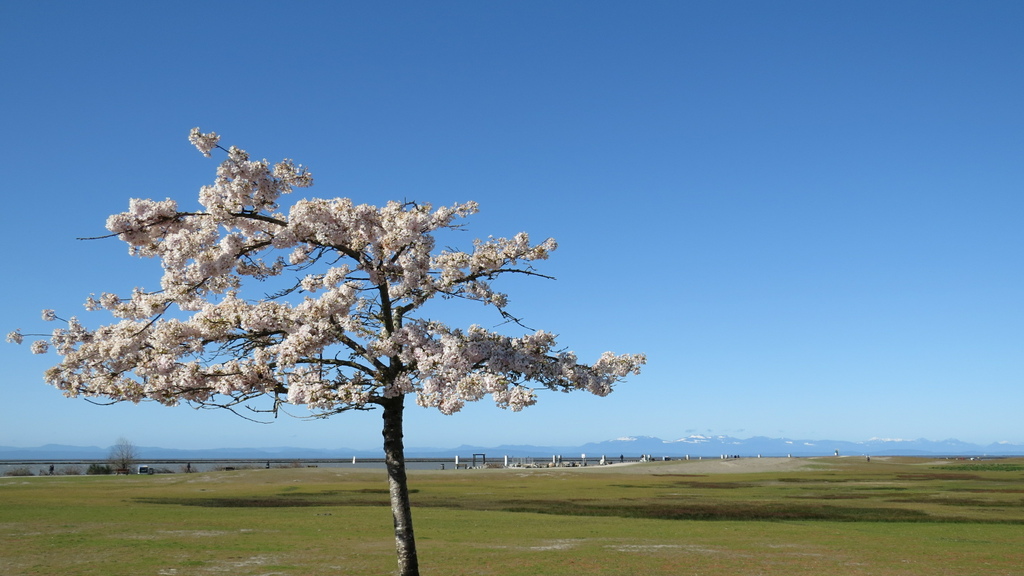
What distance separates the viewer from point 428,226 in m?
17.3

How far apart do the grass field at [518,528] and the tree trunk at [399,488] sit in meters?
7.39

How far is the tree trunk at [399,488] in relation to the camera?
18.3 metres

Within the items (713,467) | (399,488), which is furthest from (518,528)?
(713,467)

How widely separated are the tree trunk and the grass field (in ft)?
24.2

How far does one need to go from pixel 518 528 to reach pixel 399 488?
865 inches

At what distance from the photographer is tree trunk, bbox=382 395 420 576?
18328 mm

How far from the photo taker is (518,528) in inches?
1539

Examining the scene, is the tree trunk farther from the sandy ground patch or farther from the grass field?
the sandy ground patch

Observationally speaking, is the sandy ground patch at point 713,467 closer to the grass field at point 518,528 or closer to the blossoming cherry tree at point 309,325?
the grass field at point 518,528

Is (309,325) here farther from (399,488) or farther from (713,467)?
(713,467)

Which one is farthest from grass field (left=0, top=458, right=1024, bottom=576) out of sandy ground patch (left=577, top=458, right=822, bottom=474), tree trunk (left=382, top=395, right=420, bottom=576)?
sandy ground patch (left=577, top=458, right=822, bottom=474)

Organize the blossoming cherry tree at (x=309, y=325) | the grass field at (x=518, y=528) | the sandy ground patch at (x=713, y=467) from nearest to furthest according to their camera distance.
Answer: the blossoming cherry tree at (x=309, y=325)
the grass field at (x=518, y=528)
the sandy ground patch at (x=713, y=467)

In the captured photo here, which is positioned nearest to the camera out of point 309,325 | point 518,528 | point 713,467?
point 309,325

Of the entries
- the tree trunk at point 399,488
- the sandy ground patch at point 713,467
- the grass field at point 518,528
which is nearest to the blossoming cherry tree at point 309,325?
the tree trunk at point 399,488
